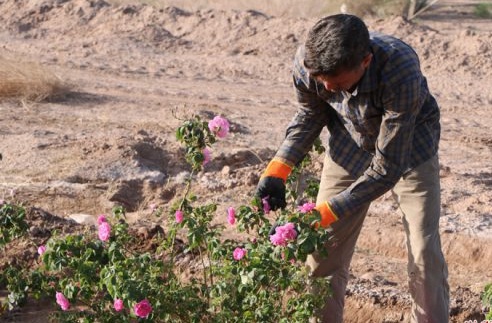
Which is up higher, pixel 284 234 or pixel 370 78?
pixel 370 78

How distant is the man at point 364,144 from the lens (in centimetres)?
358

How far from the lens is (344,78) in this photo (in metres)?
3.62

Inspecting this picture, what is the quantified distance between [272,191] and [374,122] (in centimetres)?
51

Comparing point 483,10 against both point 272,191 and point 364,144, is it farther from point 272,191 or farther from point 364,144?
point 272,191

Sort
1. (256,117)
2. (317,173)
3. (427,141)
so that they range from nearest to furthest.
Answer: (427,141), (317,173), (256,117)

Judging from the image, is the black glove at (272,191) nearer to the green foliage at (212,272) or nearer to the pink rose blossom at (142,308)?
the green foliage at (212,272)

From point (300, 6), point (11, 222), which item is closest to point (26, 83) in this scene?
point (11, 222)

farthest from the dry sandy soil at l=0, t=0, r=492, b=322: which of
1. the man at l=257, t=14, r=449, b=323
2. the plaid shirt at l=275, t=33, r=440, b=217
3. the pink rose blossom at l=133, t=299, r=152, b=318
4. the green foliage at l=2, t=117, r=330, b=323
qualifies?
the pink rose blossom at l=133, t=299, r=152, b=318

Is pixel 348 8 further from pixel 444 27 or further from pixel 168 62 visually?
pixel 168 62

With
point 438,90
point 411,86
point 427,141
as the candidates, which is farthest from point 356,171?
point 438,90

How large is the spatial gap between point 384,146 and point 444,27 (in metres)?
12.6

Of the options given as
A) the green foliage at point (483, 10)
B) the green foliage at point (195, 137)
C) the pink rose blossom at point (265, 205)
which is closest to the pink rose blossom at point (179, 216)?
the green foliage at point (195, 137)

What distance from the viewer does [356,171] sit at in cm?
436

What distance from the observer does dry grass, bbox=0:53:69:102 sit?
9.99 meters
